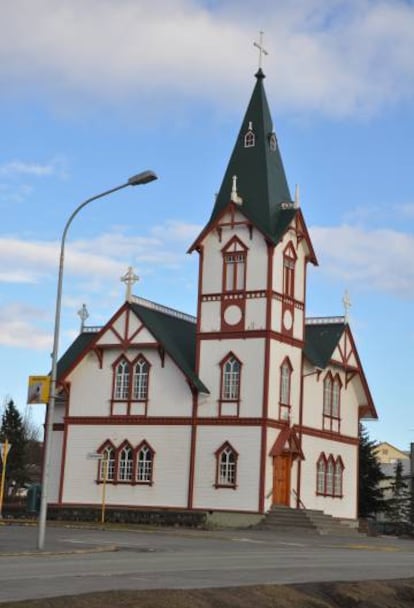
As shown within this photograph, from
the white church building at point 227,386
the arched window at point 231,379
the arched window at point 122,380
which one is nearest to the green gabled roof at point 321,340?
the white church building at point 227,386

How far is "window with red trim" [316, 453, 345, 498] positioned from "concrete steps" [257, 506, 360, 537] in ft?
10.3

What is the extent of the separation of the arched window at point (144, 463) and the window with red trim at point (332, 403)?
898 centimetres

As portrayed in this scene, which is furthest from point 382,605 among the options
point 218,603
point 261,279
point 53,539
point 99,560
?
point 261,279

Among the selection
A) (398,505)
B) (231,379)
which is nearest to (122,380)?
(231,379)

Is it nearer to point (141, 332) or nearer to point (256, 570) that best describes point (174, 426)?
point (141, 332)

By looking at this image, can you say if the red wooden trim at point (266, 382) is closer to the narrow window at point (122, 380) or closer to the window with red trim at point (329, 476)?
the window with red trim at point (329, 476)

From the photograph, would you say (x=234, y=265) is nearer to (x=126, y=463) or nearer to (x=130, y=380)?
(x=130, y=380)

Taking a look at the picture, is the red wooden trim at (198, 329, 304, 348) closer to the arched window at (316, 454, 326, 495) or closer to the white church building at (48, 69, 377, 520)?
the white church building at (48, 69, 377, 520)

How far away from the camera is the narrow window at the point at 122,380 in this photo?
161 feet

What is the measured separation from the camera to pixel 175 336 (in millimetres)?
50125

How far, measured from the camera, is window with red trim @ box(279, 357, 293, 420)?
46.6 meters

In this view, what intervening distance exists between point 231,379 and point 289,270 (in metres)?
5.76

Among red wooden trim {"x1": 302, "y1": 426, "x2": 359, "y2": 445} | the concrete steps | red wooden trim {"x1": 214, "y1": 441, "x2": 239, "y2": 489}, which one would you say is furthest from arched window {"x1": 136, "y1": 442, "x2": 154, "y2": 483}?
red wooden trim {"x1": 302, "y1": 426, "x2": 359, "y2": 445}

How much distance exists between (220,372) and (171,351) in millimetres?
2593
